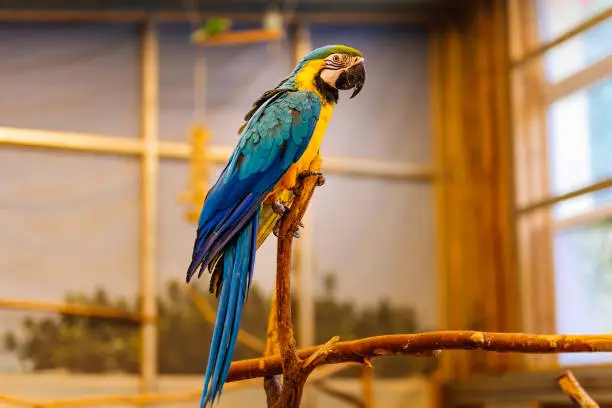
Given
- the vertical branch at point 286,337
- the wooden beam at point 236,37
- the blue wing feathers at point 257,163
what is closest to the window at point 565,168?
the wooden beam at point 236,37

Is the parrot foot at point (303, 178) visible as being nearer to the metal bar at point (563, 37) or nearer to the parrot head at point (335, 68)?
the parrot head at point (335, 68)

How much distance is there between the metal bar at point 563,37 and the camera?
431 centimetres

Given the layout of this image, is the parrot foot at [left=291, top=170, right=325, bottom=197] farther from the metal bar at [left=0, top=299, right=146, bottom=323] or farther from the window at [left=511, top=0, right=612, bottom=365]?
the metal bar at [left=0, top=299, right=146, bottom=323]

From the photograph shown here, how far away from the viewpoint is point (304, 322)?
503 cm

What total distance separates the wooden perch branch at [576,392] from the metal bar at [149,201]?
9.87 ft

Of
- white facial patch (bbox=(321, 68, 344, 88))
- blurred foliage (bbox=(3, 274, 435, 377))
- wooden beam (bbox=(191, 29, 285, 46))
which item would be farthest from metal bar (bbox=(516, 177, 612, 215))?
white facial patch (bbox=(321, 68, 344, 88))

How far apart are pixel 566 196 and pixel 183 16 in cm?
248

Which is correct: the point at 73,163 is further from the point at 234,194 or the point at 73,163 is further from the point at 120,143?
the point at 234,194

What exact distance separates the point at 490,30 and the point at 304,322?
2.16m

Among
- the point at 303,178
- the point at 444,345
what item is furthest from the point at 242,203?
the point at 444,345

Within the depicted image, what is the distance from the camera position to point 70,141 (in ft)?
15.5

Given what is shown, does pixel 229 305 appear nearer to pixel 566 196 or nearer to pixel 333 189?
pixel 566 196

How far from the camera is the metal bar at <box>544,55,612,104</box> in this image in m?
4.31

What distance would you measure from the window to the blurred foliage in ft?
3.56
